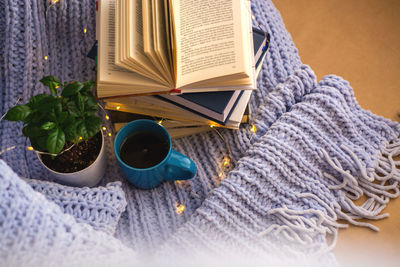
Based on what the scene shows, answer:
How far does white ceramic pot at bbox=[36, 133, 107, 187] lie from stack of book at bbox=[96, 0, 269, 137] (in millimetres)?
128

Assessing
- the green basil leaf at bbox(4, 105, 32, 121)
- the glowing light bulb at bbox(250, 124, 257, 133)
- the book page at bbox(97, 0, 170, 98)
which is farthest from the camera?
the glowing light bulb at bbox(250, 124, 257, 133)

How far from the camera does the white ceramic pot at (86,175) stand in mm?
676

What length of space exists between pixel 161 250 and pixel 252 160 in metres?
0.26

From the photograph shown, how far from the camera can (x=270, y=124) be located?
835 mm

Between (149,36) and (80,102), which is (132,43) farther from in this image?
(80,102)

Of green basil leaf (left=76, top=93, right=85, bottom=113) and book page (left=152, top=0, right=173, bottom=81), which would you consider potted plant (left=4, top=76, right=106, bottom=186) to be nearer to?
green basil leaf (left=76, top=93, right=85, bottom=113)

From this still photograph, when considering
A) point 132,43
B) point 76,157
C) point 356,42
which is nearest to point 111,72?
point 132,43

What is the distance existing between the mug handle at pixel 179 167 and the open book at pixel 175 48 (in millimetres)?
134

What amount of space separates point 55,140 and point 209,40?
33 cm

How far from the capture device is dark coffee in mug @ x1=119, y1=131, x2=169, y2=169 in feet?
2.35

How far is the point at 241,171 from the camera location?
75 cm

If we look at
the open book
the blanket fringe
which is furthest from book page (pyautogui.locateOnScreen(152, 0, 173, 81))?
the blanket fringe

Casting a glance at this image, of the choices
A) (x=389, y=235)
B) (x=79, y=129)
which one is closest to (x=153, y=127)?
(x=79, y=129)

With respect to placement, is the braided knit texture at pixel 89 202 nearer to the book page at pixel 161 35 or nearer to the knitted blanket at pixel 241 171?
the knitted blanket at pixel 241 171
